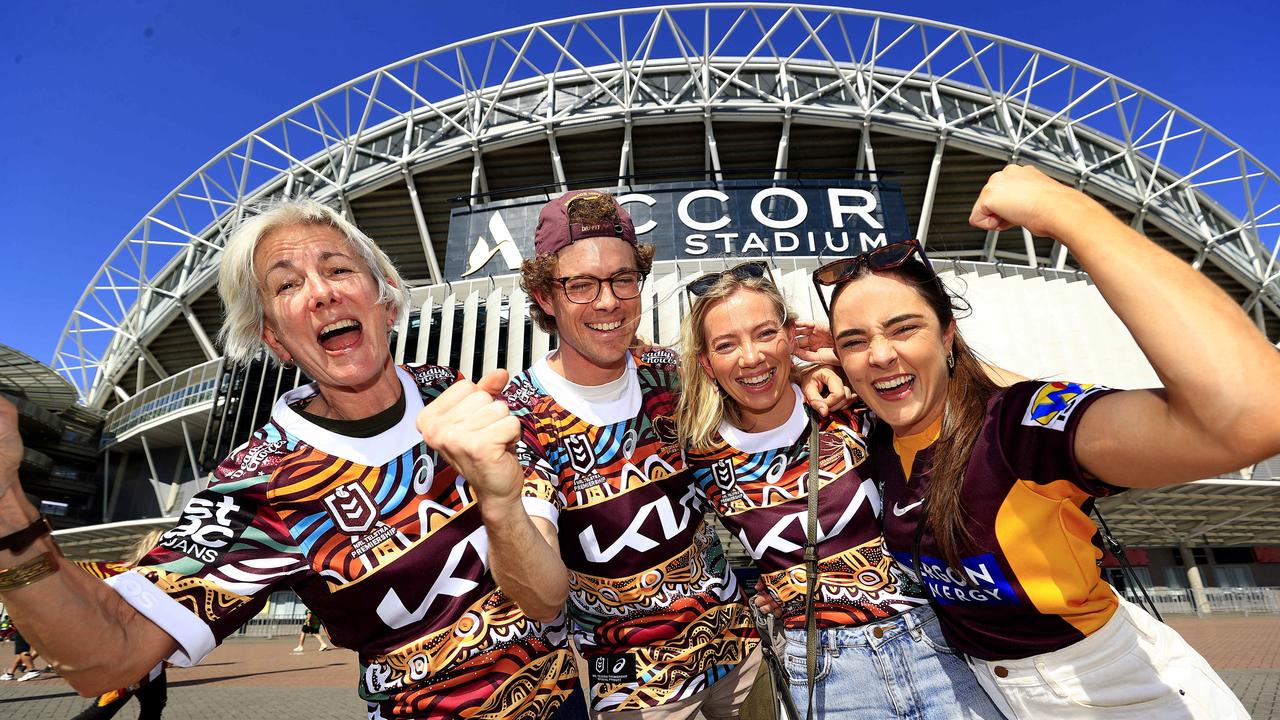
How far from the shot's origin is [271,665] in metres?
15.5

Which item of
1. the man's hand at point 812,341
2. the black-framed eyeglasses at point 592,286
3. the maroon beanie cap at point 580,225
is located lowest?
the man's hand at point 812,341

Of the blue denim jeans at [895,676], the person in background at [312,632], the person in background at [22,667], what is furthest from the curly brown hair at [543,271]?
the person in background at [312,632]

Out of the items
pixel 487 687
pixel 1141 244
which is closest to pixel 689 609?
pixel 487 687

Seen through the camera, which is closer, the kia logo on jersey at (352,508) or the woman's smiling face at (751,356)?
the kia logo on jersey at (352,508)

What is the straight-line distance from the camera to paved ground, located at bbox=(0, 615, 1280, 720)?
28.7ft

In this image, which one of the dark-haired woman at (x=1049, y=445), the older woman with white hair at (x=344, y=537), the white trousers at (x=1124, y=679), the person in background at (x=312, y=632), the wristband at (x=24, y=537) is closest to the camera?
the dark-haired woman at (x=1049, y=445)

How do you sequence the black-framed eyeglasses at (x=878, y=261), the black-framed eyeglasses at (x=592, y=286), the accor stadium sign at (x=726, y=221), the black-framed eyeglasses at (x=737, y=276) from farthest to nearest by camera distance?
the accor stadium sign at (x=726, y=221), the black-framed eyeglasses at (x=737, y=276), the black-framed eyeglasses at (x=592, y=286), the black-framed eyeglasses at (x=878, y=261)

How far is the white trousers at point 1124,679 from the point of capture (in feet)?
5.75

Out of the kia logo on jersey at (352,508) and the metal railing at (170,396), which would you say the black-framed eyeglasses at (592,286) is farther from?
the metal railing at (170,396)

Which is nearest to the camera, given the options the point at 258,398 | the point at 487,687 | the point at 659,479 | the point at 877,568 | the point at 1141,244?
the point at 1141,244

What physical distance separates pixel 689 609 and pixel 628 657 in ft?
1.03

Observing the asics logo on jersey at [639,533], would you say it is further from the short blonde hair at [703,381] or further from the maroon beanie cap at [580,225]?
the maroon beanie cap at [580,225]

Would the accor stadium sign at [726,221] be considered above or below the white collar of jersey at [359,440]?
above

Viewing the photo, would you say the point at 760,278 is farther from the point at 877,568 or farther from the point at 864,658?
the point at 864,658
